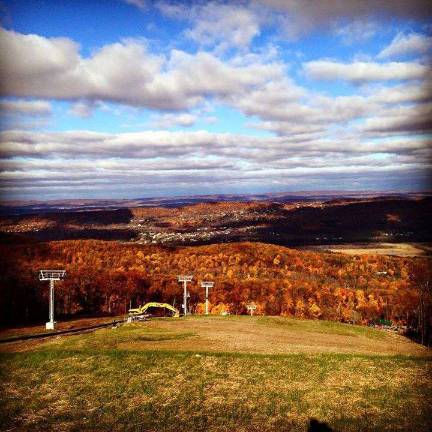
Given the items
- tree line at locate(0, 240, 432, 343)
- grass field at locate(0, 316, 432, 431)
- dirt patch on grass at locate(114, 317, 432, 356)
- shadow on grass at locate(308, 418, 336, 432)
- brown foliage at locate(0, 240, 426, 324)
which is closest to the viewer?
shadow on grass at locate(308, 418, 336, 432)

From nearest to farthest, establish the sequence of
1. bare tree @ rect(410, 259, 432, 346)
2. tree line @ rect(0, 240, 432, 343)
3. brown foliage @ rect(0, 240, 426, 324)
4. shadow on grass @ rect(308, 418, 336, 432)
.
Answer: shadow on grass @ rect(308, 418, 336, 432) < bare tree @ rect(410, 259, 432, 346) < tree line @ rect(0, 240, 432, 343) < brown foliage @ rect(0, 240, 426, 324)

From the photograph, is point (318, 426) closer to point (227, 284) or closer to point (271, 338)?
point (271, 338)

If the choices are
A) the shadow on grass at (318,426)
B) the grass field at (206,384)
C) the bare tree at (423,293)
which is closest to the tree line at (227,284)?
the bare tree at (423,293)

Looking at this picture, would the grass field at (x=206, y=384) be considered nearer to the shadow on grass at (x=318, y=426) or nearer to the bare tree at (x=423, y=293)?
the shadow on grass at (x=318, y=426)

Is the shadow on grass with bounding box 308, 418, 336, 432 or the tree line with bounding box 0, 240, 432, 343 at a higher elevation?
the shadow on grass with bounding box 308, 418, 336, 432

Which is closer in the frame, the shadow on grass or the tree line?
the shadow on grass

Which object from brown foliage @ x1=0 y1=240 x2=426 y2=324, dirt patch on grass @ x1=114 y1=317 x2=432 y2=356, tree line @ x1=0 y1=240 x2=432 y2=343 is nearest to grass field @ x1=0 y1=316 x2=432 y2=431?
dirt patch on grass @ x1=114 y1=317 x2=432 y2=356

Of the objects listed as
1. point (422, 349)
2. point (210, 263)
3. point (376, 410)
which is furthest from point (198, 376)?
point (210, 263)

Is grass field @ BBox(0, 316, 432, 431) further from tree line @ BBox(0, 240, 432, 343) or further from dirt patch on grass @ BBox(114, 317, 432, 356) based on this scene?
tree line @ BBox(0, 240, 432, 343)

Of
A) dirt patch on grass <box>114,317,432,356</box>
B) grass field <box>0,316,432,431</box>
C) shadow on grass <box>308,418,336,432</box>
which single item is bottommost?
dirt patch on grass <box>114,317,432,356</box>
